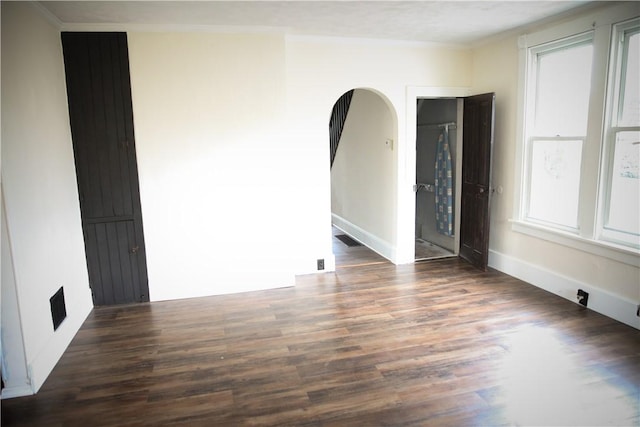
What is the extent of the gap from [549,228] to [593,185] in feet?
2.23

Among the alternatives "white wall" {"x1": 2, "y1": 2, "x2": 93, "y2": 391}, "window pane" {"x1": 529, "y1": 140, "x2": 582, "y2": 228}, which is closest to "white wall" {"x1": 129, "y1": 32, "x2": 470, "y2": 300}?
"white wall" {"x1": 2, "y1": 2, "x2": 93, "y2": 391}

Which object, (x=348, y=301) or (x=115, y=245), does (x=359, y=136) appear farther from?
(x=115, y=245)

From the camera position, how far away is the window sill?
3.44 meters

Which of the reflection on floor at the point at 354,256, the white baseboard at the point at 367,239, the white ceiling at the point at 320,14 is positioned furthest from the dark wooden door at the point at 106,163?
the white baseboard at the point at 367,239

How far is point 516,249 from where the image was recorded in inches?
185

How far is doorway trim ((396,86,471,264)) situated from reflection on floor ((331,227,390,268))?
0.33m

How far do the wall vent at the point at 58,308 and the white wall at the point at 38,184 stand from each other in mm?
48

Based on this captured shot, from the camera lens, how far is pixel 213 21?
153 inches

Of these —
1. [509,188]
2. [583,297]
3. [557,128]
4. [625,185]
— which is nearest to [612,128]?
[625,185]

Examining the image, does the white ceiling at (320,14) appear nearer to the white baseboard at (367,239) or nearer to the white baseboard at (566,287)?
the white baseboard at (566,287)

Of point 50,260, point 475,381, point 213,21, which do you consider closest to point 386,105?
point 213,21

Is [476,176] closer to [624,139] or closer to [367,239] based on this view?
[624,139]

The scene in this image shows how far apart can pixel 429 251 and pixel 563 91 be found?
260 cm

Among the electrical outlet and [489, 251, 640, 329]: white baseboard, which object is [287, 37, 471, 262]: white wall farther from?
the electrical outlet
